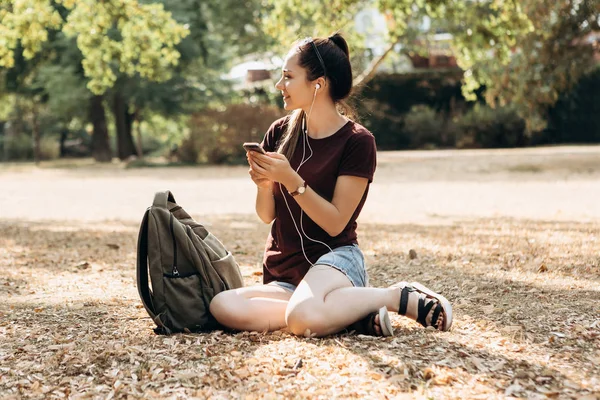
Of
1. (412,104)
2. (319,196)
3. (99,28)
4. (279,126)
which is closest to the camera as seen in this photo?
(319,196)

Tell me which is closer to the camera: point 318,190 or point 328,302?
point 328,302

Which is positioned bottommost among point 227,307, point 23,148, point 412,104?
point 227,307

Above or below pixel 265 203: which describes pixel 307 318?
below

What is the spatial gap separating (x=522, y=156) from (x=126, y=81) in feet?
35.3

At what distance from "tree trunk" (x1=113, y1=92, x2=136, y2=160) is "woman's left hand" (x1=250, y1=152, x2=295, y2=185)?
19918 millimetres

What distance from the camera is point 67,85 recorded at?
69.7 feet

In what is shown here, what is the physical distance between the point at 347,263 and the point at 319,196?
14.1 inches

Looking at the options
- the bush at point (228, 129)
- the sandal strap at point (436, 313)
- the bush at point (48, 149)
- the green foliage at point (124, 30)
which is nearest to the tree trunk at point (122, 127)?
the bush at point (228, 129)

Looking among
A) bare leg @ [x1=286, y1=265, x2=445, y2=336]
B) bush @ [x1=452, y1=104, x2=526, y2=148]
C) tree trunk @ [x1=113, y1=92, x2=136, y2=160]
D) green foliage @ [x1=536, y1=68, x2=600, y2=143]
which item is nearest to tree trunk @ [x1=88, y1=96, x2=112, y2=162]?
tree trunk @ [x1=113, y1=92, x2=136, y2=160]

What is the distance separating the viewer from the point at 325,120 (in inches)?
151

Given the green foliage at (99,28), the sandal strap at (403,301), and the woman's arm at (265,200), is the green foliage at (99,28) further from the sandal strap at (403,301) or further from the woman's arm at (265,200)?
the sandal strap at (403,301)

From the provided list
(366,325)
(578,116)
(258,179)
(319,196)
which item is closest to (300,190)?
(319,196)

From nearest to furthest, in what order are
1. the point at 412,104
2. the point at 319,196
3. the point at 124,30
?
the point at 319,196, the point at 124,30, the point at 412,104

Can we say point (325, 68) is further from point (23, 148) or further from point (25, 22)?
point (23, 148)
